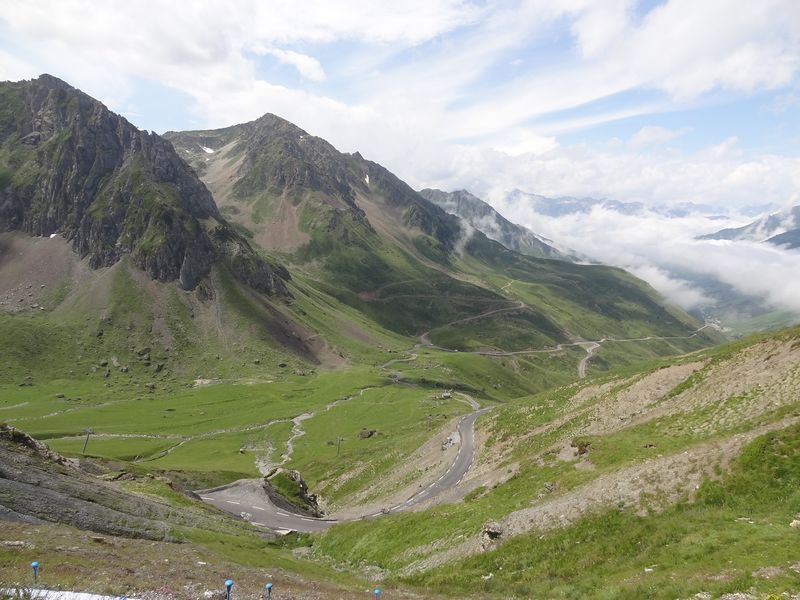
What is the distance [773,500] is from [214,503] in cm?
7780

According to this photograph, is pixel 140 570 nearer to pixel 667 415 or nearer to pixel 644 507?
pixel 644 507

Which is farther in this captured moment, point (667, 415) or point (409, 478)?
point (409, 478)

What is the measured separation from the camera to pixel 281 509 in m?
78.5

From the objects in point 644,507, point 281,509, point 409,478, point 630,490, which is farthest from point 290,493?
point 644,507

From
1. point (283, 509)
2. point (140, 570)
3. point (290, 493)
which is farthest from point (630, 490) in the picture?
point (290, 493)

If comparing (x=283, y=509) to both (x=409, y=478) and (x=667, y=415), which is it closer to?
(x=409, y=478)

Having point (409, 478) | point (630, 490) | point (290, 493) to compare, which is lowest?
point (290, 493)

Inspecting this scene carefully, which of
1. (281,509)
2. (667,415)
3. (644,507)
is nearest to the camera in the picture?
(644,507)

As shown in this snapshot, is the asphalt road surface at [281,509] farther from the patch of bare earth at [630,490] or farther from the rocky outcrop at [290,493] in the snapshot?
the patch of bare earth at [630,490]

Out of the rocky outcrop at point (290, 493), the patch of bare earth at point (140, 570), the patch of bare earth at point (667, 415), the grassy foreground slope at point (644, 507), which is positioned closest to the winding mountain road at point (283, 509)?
the rocky outcrop at point (290, 493)

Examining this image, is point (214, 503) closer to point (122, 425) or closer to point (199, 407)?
point (122, 425)

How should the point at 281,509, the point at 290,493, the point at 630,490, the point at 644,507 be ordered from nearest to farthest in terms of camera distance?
the point at 644,507 < the point at 630,490 < the point at 281,509 < the point at 290,493

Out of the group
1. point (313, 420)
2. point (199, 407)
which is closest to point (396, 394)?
point (313, 420)

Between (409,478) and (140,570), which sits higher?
(140,570)
